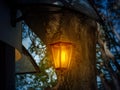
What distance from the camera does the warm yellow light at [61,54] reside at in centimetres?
380

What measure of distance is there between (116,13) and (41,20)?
3086 millimetres

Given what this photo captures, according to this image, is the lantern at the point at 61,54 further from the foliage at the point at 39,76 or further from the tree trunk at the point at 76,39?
the foliage at the point at 39,76

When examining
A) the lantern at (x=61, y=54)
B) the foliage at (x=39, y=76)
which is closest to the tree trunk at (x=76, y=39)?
the lantern at (x=61, y=54)

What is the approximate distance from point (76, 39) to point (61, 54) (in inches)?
10.7

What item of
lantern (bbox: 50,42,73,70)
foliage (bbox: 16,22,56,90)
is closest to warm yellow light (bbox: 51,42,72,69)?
lantern (bbox: 50,42,73,70)

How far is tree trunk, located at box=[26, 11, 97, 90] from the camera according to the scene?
3760 millimetres

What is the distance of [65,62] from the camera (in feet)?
12.5

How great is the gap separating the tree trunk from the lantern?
0.21 ft

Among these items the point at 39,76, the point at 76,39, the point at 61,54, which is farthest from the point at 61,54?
the point at 39,76

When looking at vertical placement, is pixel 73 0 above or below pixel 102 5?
below

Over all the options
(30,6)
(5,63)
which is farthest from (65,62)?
(5,63)

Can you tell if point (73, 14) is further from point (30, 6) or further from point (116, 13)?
point (116, 13)

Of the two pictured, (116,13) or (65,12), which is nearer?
(65,12)

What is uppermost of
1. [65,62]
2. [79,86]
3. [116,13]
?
[116,13]
